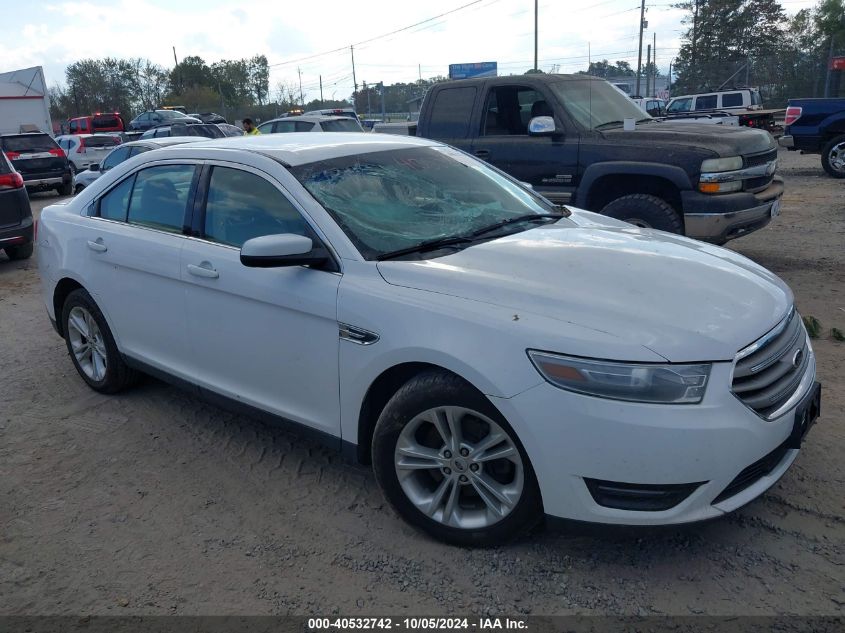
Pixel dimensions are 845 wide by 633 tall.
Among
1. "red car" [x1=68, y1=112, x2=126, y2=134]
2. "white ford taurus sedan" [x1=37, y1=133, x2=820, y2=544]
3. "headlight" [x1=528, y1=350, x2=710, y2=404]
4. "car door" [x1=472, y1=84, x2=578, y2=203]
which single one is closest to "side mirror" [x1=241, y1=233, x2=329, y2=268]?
"white ford taurus sedan" [x1=37, y1=133, x2=820, y2=544]

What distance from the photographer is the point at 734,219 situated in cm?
Answer: 649

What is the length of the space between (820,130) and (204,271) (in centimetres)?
1414

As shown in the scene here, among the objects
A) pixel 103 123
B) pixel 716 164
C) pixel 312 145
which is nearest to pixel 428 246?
pixel 312 145

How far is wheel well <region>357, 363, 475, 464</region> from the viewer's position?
3.03m

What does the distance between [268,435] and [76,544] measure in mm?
1225

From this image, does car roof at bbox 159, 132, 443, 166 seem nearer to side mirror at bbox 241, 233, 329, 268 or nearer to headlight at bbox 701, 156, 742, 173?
side mirror at bbox 241, 233, 329, 268

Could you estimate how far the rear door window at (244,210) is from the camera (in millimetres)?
3521

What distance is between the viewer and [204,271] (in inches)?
147

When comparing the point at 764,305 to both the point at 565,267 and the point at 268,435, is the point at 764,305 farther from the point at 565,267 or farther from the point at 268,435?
the point at 268,435

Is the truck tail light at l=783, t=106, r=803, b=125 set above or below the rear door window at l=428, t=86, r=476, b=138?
below

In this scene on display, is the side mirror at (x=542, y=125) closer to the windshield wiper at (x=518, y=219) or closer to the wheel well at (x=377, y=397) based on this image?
the windshield wiper at (x=518, y=219)

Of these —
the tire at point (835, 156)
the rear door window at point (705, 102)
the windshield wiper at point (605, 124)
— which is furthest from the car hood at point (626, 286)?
the rear door window at point (705, 102)

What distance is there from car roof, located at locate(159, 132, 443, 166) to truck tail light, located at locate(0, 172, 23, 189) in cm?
636

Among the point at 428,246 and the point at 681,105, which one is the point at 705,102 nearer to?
the point at 681,105
